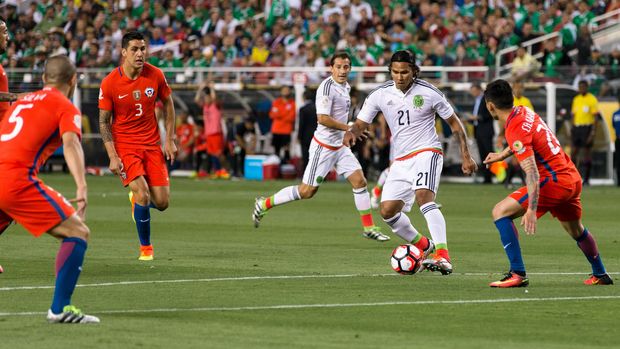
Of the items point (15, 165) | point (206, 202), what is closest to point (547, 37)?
point (206, 202)

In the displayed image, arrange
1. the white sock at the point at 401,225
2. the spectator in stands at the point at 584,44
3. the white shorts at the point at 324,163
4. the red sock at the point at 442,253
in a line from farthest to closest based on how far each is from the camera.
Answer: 1. the spectator in stands at the point at 584,44
2. the white shorts at the point at 324,163
3. the white sock at the point at 401,225
4. the red sock at the point at 442,253

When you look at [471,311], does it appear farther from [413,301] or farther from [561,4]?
[561,4]

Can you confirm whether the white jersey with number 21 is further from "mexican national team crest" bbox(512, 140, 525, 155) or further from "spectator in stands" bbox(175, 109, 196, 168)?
"spectator in stands" bbox(175, 109, 196, 168)

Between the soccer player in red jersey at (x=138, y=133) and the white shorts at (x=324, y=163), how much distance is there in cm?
319

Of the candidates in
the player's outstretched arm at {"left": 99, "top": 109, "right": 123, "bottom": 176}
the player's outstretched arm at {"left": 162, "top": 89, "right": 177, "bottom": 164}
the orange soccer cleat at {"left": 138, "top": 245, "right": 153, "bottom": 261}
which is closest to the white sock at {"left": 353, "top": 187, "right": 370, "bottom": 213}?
the player's outstretched arm at {"left": 162, "top": 89, "right": 177, "bottom": 164}

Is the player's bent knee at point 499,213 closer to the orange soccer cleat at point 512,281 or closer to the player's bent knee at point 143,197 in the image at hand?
the orange soccer cleat at point 512,281

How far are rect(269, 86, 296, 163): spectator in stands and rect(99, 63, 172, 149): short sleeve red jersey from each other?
17737 millimetres

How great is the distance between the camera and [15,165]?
9.22 metres

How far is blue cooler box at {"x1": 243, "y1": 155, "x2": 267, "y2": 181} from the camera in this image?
33.0 m

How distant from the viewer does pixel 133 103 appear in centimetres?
1439

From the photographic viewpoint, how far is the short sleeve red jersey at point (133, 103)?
47.0ft

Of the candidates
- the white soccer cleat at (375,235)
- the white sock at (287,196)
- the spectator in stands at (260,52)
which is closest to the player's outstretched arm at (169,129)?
the white sock at (287,196)

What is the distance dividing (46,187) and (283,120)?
23457 millimetres

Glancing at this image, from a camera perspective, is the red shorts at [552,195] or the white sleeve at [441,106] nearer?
the red shorts at [552,195]
